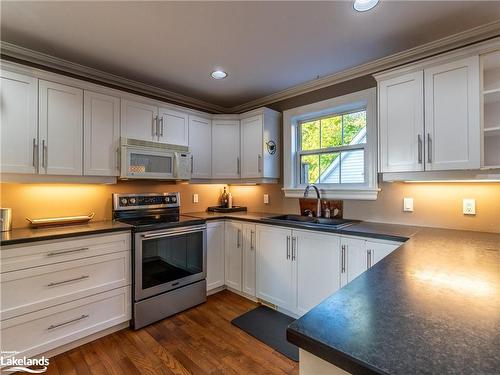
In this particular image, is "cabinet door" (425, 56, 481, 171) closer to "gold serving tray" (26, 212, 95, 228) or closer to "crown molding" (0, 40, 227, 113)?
"crown molding" (0, 40, 227, 113)

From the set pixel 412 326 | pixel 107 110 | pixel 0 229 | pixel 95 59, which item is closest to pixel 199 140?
pixel 107 110

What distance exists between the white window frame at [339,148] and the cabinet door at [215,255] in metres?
0.96

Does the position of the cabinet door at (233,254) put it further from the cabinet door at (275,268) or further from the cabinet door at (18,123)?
the cabinet door at (18,123)

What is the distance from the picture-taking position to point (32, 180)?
206 cm

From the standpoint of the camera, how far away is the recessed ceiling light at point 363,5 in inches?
64.6

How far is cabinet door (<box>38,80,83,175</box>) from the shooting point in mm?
2102

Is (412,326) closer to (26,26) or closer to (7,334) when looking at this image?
(7,334)

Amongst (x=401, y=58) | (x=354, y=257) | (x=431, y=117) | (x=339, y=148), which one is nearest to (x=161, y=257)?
(x=354, y=257)

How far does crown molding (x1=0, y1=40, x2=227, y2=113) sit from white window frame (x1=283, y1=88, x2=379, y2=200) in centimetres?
136

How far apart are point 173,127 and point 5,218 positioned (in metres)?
1.70

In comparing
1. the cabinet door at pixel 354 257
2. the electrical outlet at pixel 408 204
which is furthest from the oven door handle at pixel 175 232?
the electrical outlet at pixel 408 204

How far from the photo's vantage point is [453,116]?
1826 millimetres

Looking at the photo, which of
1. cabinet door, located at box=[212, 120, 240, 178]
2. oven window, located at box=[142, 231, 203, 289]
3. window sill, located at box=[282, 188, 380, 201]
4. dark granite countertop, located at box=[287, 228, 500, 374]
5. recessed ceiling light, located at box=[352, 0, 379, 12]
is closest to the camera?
dark granite countertop, located at box=[287, 228, 500, 374]

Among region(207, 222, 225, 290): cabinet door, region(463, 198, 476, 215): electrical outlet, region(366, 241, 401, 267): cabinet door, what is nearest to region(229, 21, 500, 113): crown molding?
region(463, 198, 476, 215): electrical outlet
